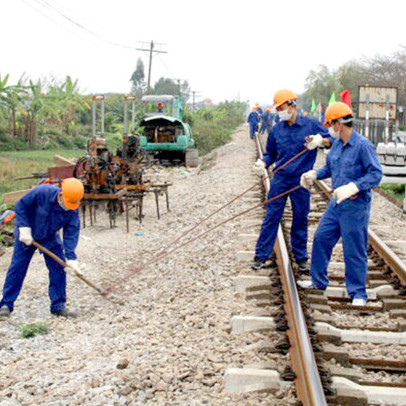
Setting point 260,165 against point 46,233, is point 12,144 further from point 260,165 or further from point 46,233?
point 260,165

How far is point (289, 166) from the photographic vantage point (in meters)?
5.88

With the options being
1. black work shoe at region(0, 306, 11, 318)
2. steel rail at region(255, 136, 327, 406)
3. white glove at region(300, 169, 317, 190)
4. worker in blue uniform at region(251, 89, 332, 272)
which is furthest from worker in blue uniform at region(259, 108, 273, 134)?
steel rail at region(255, 136, 327, 406)

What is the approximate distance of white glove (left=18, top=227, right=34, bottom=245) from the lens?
5.58 meters

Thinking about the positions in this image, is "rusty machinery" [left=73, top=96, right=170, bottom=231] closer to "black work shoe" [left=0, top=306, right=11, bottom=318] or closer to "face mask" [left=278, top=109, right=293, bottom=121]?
"black work shoe" [left=0, top=306, right=11, bottom=318]

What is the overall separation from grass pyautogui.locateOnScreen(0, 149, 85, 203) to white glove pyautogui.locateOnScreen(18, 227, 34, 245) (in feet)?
26.1

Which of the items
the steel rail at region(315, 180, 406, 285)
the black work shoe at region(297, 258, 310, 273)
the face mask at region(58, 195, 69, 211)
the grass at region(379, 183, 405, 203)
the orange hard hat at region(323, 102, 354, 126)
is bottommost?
the black work shoe at region(297, 258, 310, 273)

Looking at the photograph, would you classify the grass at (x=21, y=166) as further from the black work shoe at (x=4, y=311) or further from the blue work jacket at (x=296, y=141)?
the blue work jacket at (x=296, y=141)

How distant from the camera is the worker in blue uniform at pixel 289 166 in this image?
19.0 feet

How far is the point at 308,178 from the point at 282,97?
0.92 metres

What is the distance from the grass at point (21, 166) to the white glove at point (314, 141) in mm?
9203

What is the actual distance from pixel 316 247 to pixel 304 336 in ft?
5.04

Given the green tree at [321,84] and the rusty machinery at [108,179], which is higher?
the green tree at [321,84]

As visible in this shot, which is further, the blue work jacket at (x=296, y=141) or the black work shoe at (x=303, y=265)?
the black work shoe at (x=303, y=265)

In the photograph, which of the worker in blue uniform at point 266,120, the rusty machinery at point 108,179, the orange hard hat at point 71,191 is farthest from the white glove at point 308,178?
the worker in blue uniform at point 266,120
